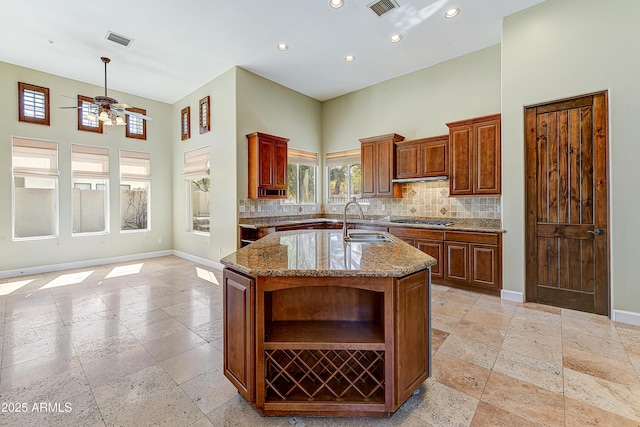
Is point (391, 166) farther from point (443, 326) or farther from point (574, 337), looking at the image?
point (574, 337)

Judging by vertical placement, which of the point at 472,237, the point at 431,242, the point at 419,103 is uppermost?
the point at 419,103

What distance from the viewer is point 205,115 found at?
584 centimetres

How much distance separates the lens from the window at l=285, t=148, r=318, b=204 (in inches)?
247

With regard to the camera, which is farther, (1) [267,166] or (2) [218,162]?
(2) [218,162]

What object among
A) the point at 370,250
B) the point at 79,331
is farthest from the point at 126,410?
the point at 370,250

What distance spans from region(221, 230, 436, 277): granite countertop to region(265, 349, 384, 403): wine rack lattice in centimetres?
55

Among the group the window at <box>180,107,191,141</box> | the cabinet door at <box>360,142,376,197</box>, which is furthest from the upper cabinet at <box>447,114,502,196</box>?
the window at <box>180,107,191,141</box>

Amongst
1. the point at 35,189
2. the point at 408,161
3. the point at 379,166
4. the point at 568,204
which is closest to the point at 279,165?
the point at 379,166

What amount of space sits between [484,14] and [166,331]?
17.7ft

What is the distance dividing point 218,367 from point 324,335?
1097mm

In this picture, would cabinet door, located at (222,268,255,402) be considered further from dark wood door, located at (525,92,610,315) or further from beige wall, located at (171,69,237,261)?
dark wood door, located at (525,92,610,315)

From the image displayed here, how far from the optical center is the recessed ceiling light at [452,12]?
359cm

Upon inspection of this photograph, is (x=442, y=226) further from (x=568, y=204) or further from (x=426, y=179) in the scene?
(x=568, y=204)

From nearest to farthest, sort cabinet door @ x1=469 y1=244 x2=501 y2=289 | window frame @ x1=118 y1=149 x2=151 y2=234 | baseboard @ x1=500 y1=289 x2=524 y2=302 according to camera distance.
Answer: baseboard @ x1=500 y1=289 x2=524 y2=302 < cabinet door @ x1=469 y1=244 x2=501 y2=289 < window frame @ x1=118 y1=149 x2=151 y2=234
